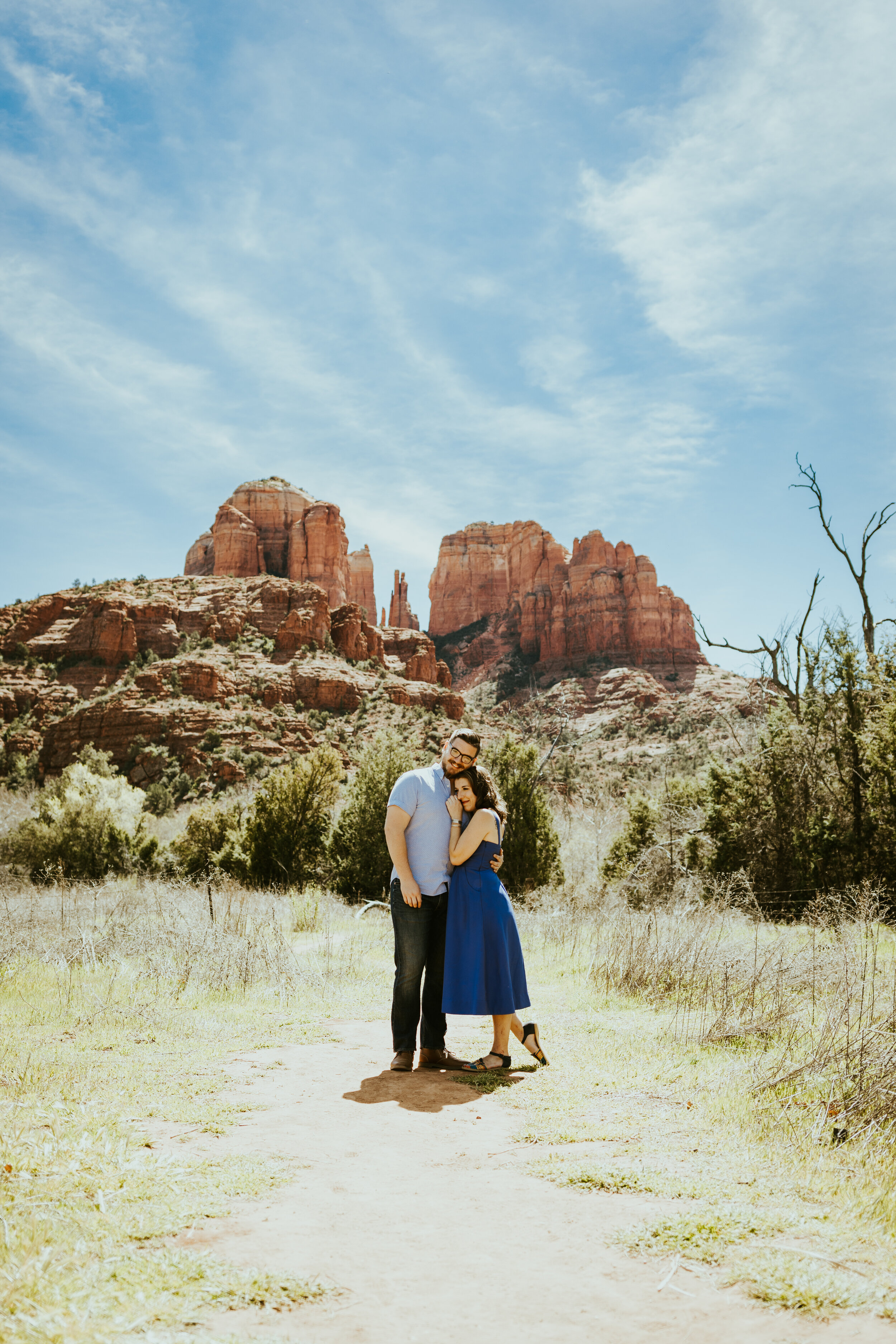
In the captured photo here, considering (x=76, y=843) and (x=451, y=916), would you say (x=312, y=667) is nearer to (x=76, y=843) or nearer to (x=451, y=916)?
(x=76, y=843)

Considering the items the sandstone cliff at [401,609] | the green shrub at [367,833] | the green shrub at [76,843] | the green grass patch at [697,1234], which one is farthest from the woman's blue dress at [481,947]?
the sandstone cliff at [401,609]

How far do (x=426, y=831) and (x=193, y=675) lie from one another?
5124cm

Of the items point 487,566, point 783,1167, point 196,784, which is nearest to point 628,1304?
point 783,1167

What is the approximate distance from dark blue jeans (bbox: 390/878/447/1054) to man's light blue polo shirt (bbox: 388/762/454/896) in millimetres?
118

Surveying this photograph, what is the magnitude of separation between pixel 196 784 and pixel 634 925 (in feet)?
128

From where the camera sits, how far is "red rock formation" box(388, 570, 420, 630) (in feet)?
376

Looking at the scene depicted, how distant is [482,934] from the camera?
481 centimetres

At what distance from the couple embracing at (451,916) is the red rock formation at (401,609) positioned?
109 metres

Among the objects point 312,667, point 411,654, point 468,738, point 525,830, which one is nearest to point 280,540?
point 411,654

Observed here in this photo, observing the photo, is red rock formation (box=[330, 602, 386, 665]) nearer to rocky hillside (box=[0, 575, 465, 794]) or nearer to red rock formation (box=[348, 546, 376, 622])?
rocky hillside (box=[0, 575, 465, 794])

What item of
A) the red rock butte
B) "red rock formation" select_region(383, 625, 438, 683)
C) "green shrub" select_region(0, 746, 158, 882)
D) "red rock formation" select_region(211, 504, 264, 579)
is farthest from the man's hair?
"red rock formation" select_region(211, 504, 264, 579)

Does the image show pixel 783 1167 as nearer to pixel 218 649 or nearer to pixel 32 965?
pixel 32 965

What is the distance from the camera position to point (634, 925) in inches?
346

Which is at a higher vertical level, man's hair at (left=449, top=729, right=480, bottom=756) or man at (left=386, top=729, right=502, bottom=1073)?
man's hair at (left=449, top=729, right=480, bottom=756)
